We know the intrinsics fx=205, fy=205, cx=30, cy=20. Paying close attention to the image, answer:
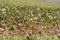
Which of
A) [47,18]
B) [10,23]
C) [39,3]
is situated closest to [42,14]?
[47,18]

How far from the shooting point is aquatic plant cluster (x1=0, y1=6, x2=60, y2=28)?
1001cm

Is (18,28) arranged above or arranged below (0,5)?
below

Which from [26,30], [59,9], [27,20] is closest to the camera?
[26,30]

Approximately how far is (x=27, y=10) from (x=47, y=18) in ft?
3.83

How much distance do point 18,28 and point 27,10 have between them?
198cm

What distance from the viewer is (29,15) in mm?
10773

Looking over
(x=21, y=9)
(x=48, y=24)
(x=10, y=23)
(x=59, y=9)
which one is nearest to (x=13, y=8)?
(x=21, y=9)

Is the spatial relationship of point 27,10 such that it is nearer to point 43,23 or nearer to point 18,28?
point 43,23

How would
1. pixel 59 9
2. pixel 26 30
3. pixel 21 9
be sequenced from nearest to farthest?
pixel 26 30
pixel 21 9
pixel 59 9

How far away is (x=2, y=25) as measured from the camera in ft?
30.6

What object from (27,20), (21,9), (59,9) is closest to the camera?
(27,20)

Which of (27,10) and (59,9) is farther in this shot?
(59,9)

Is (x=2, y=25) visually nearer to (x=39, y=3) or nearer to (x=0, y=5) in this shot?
(x=0, y=5)

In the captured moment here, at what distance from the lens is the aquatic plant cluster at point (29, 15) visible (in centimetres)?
1001
